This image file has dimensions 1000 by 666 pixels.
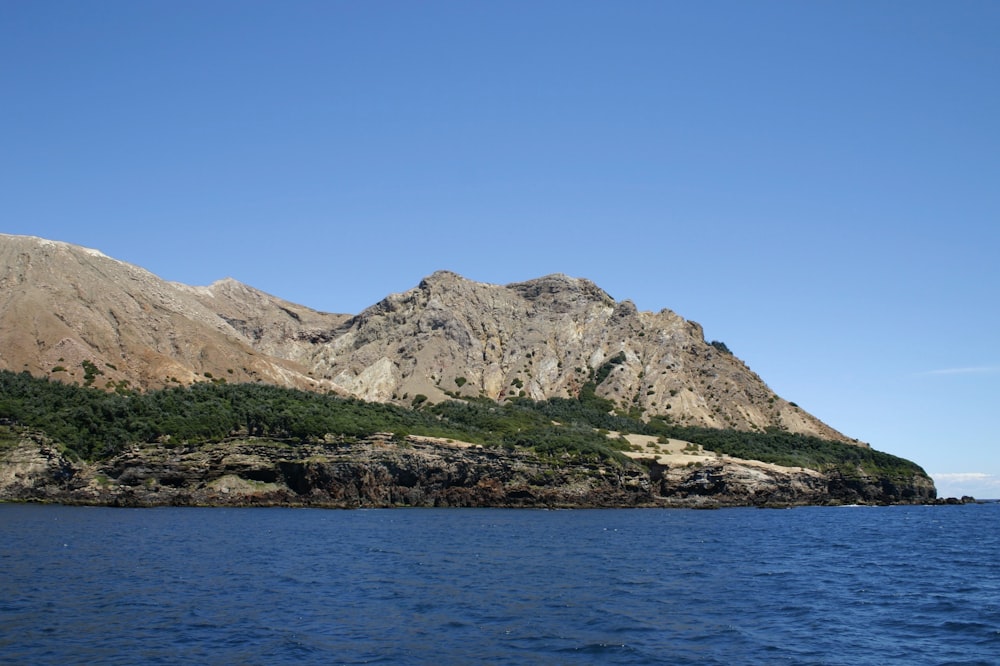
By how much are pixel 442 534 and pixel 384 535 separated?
4.80m

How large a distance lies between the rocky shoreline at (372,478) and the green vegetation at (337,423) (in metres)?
2.68

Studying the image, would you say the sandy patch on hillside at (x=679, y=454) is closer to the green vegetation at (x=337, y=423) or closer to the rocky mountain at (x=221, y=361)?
the green vegetation at (x=337, y=423)

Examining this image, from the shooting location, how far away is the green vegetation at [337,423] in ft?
334

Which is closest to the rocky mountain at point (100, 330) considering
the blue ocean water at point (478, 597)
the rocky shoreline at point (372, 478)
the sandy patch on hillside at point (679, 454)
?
the rocky shoreline at point (372, 478)

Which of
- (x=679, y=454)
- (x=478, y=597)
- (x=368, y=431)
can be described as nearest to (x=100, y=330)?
(x=368, y=431)

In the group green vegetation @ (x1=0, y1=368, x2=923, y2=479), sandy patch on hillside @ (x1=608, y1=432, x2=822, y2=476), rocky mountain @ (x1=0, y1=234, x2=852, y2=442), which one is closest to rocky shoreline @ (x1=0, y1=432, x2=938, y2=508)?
sandy patch on hillside @ (x1=608, y1=432, x2=822, y2=476)

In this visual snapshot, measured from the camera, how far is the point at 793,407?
641 ft

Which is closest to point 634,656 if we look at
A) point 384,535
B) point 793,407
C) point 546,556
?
point 546,556

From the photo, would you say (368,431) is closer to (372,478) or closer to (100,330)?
(372,478)

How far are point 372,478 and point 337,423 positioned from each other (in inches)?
417

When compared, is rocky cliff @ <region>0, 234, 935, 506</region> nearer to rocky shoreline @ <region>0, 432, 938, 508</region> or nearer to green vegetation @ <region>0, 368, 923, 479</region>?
rocky shoreline @ <region>0, 432, 938, 508</region>

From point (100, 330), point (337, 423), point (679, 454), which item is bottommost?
point (337, 423)

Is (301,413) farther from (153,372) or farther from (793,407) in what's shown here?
(793,407)

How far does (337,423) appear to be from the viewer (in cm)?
11488
